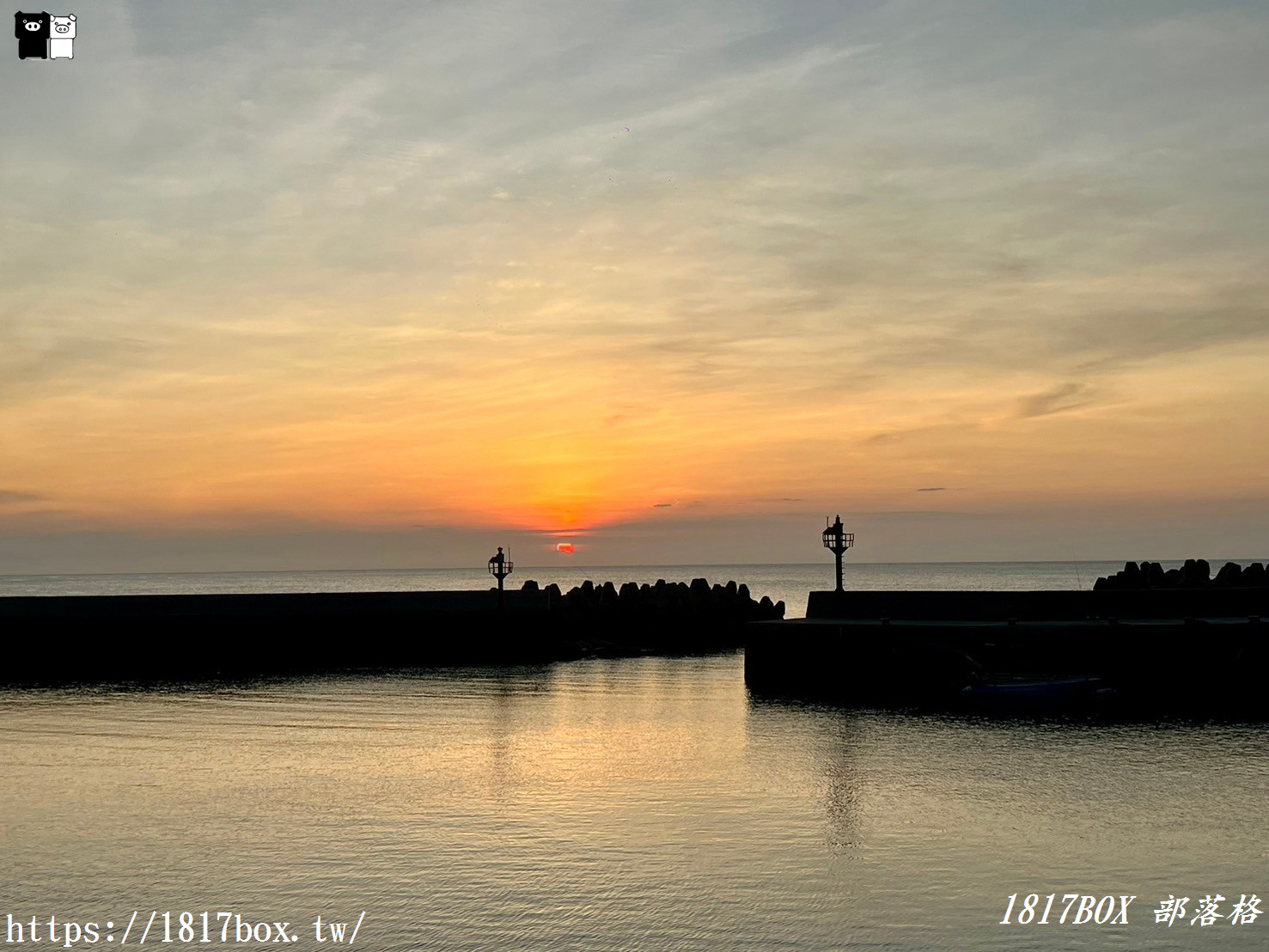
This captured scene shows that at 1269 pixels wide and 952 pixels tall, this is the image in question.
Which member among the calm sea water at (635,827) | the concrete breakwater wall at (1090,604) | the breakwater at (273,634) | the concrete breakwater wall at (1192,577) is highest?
the concrete breakwater wall at (1192,577)

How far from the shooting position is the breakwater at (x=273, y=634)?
6034 cm

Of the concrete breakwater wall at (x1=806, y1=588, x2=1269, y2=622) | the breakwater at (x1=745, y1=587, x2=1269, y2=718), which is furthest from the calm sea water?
the concrete breakwater wall at (x1=806, y1=588, x2=1269, y2=622)

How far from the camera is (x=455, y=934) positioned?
1712 centimetres

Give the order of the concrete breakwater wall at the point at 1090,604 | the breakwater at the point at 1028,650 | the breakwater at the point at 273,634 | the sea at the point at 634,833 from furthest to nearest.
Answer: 1. the breakwater at the point at 273,634
2. the concrete breakwater wall at the point at 1090,604
3. the breakwater at the point at 1028,650
4. the sea at the point at 634,833

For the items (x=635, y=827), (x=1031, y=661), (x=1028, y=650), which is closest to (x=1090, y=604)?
(x=1028, y=650)

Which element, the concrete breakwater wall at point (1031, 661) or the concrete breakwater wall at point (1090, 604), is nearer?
the concrete breakwater wall at point (1031, 661)

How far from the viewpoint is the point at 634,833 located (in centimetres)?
2336

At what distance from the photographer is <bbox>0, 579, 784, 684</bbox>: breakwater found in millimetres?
60344

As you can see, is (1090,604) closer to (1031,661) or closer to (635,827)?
(1031,661)

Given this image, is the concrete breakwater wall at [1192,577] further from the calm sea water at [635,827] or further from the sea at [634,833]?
the calm sea water at [635,827]

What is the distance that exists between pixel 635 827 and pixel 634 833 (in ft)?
1.70

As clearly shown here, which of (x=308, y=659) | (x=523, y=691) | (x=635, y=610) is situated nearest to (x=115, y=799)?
(x=523, y=691)

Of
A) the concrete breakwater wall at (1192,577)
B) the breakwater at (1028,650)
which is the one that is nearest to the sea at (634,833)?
the breakwater at (1028,650)

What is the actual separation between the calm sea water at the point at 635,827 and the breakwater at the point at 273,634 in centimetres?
2042
